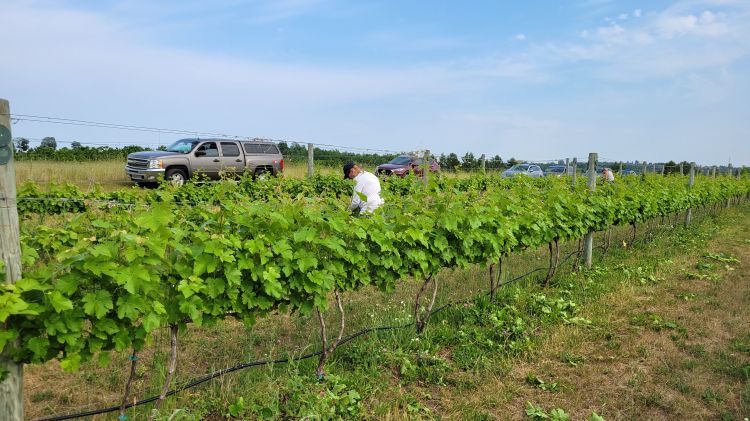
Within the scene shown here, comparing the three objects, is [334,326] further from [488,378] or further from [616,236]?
[616,236]

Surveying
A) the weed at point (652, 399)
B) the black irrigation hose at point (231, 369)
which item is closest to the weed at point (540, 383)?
the weed at point (652, 399)

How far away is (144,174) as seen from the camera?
14203mm

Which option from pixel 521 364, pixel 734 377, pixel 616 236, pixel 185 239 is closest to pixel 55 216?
pixel 185 239

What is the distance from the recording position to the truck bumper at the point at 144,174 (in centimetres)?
1415

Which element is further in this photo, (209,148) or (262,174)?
(209,148)

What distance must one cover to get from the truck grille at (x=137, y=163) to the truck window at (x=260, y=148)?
3.68 metres

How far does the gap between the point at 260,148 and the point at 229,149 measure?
4.09 feet

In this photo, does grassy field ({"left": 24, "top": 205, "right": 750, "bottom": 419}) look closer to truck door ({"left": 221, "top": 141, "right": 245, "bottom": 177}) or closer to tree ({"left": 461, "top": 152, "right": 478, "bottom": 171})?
truck door ({"left": 221, "top": 141, "right": 245, "bottom": 177})

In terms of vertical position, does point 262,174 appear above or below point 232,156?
below

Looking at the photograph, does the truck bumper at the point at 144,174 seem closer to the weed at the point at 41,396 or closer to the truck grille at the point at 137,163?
the truck grille at the point at 137,163

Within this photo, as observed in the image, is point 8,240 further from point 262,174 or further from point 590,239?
point 262,174

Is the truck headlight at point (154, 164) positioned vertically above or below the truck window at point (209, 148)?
below

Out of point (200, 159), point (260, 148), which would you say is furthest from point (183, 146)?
point (260, 148)

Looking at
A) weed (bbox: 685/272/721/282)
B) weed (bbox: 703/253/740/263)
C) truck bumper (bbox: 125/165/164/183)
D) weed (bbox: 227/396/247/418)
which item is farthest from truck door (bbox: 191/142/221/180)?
weed (bbox: 227/396/247/418)
